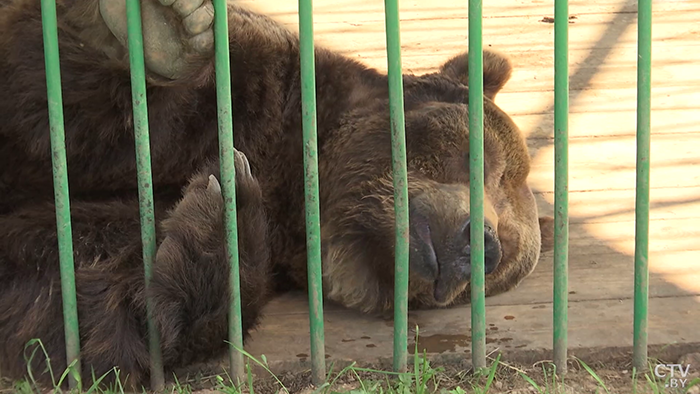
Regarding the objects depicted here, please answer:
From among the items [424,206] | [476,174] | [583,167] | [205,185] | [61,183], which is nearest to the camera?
[61,183]

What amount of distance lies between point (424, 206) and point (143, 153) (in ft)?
3.34

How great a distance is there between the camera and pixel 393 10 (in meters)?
2.35

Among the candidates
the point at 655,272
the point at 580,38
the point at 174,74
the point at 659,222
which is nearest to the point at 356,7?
the point at 580,38

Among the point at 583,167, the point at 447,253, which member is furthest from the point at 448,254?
the point at 583,167

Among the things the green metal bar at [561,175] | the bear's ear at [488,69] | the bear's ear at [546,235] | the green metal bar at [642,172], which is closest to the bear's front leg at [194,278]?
the green metal bar at [561,175]

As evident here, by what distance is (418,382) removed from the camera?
2.57m

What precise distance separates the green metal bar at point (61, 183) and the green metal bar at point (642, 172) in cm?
154

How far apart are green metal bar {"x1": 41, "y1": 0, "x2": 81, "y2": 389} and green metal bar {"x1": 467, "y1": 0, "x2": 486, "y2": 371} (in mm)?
1086

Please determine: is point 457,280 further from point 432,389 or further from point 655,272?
point 655,272

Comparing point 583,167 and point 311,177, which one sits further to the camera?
point 583,167

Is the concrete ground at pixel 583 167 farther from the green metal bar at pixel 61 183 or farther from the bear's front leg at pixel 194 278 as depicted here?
the green metal bar at pixel 61 183

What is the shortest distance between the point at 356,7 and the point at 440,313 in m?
3.02

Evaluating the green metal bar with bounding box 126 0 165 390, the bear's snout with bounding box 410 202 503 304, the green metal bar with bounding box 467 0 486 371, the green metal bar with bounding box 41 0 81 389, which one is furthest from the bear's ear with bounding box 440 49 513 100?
the green metal bar with bounding box 41 0 81 389

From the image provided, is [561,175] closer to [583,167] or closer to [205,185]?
[205,185]
